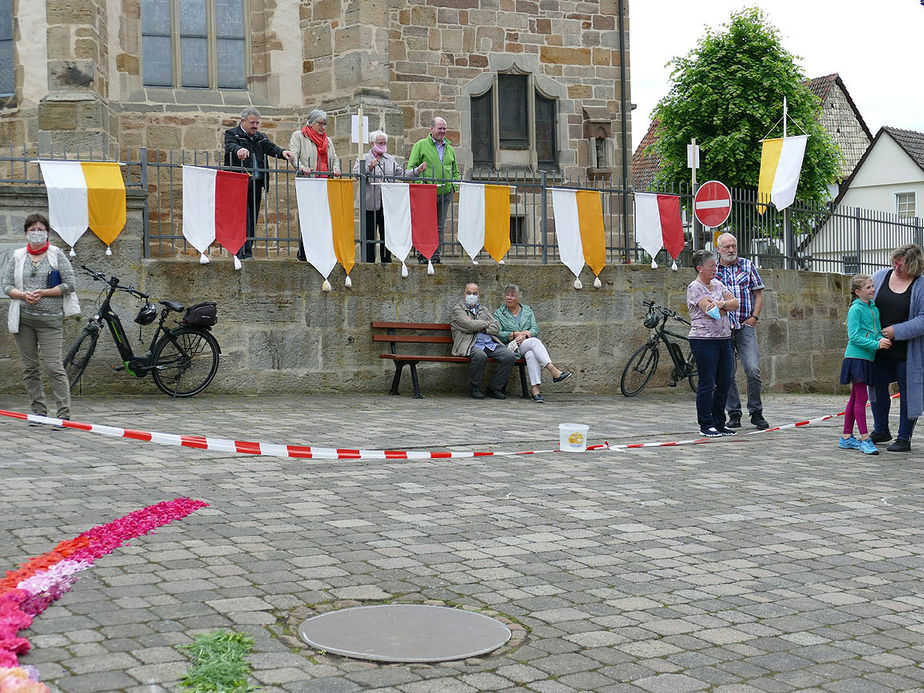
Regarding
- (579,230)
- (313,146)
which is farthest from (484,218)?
(313,146)

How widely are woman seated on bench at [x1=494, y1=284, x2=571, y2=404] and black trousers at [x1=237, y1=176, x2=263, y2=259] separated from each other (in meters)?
3.20

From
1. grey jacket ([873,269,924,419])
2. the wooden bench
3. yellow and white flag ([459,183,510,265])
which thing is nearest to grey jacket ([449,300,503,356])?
the wooden bench

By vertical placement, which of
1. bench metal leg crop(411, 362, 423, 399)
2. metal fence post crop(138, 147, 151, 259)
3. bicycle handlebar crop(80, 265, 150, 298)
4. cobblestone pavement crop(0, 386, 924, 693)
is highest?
metal fence post crop(138, 147, 151, 259)

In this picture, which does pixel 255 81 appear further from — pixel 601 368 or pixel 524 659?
pixel 524 659

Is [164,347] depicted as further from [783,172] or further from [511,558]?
[783,172]

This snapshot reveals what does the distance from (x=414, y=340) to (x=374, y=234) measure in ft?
4.78

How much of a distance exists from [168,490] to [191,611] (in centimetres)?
281

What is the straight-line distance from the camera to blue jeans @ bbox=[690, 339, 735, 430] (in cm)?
1140

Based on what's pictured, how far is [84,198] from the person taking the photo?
13000 mm

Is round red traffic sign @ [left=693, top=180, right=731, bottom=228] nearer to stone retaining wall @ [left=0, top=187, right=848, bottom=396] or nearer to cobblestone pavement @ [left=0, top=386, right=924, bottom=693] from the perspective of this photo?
stone retaining wall @ [left=0, top=187, right=848, bottom=396]

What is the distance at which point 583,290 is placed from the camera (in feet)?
52.5

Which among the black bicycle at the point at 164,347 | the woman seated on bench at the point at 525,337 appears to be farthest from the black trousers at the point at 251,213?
the woman seated on bench at the point at 525,337

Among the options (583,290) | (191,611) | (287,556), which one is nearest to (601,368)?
(583,290)

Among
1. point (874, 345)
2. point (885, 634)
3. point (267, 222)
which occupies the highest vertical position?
point (267, 222)
